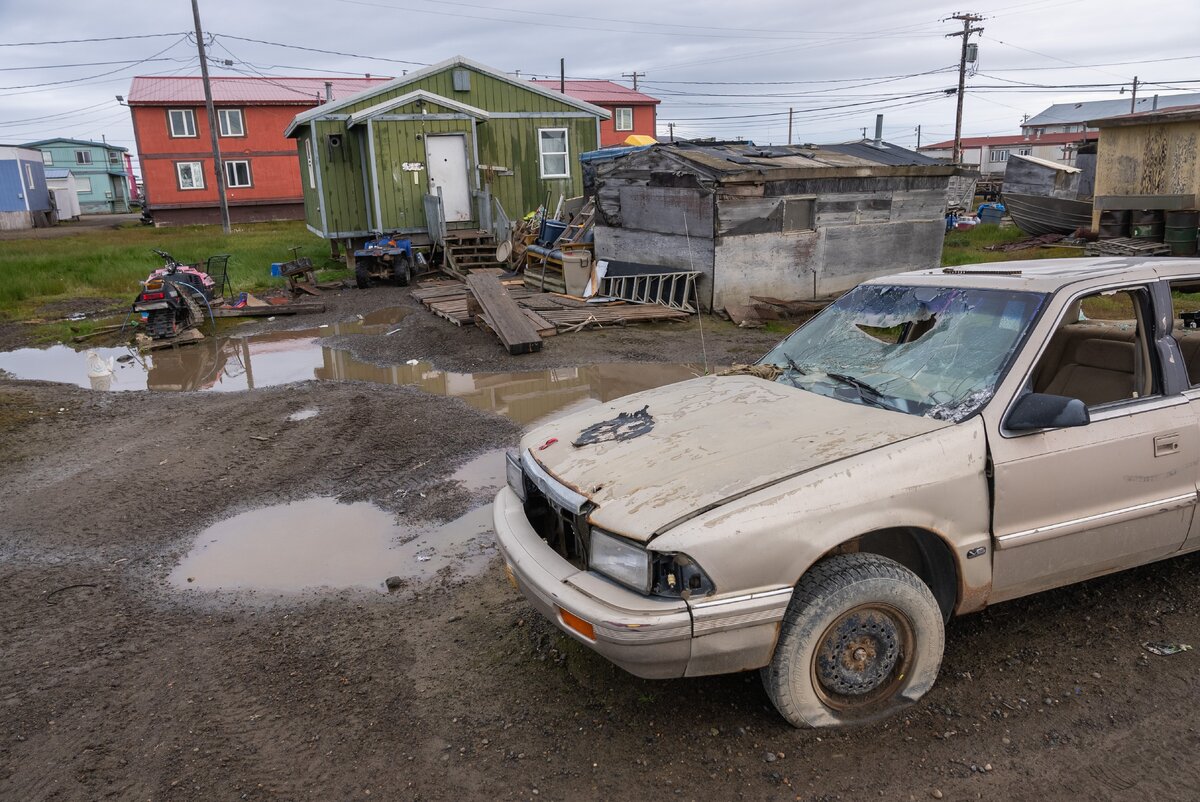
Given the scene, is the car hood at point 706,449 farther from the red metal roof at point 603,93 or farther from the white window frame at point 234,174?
the red metal roof at point 603,93

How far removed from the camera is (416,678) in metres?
3.71

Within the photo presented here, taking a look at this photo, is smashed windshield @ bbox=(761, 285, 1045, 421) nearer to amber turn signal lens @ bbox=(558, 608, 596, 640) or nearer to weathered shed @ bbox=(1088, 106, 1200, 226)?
amber turn signal lens @ bbox=(558, 608, 596, 640)

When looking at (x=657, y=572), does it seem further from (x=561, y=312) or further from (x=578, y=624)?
(x=561, y=312)

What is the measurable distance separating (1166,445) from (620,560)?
8.40 feet

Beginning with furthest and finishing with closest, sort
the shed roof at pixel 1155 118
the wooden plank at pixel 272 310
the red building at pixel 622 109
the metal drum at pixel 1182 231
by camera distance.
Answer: the red building at pixel 622 109
the shed roof at pixel 1155 118
the metal drum at pixel 1182 231
the wooden plank at pixel 272 310

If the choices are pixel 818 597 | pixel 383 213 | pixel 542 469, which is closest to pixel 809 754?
pixel 818 597

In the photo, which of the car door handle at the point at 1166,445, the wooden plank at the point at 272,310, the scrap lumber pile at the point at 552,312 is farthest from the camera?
the wooden plank at the point at 272,310

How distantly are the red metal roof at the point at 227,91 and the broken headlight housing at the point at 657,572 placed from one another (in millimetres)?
37832

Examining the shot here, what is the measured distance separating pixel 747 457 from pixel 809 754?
1117 millimetres

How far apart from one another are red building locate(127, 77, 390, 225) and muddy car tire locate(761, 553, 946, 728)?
1566 inches

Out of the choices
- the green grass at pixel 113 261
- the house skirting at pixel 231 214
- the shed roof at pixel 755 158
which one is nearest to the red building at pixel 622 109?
the house skirting at pixel 231 214

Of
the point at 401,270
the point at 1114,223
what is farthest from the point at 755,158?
the point at 1114,223

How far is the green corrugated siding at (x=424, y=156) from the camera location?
814 inches

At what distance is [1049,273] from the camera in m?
3.92
